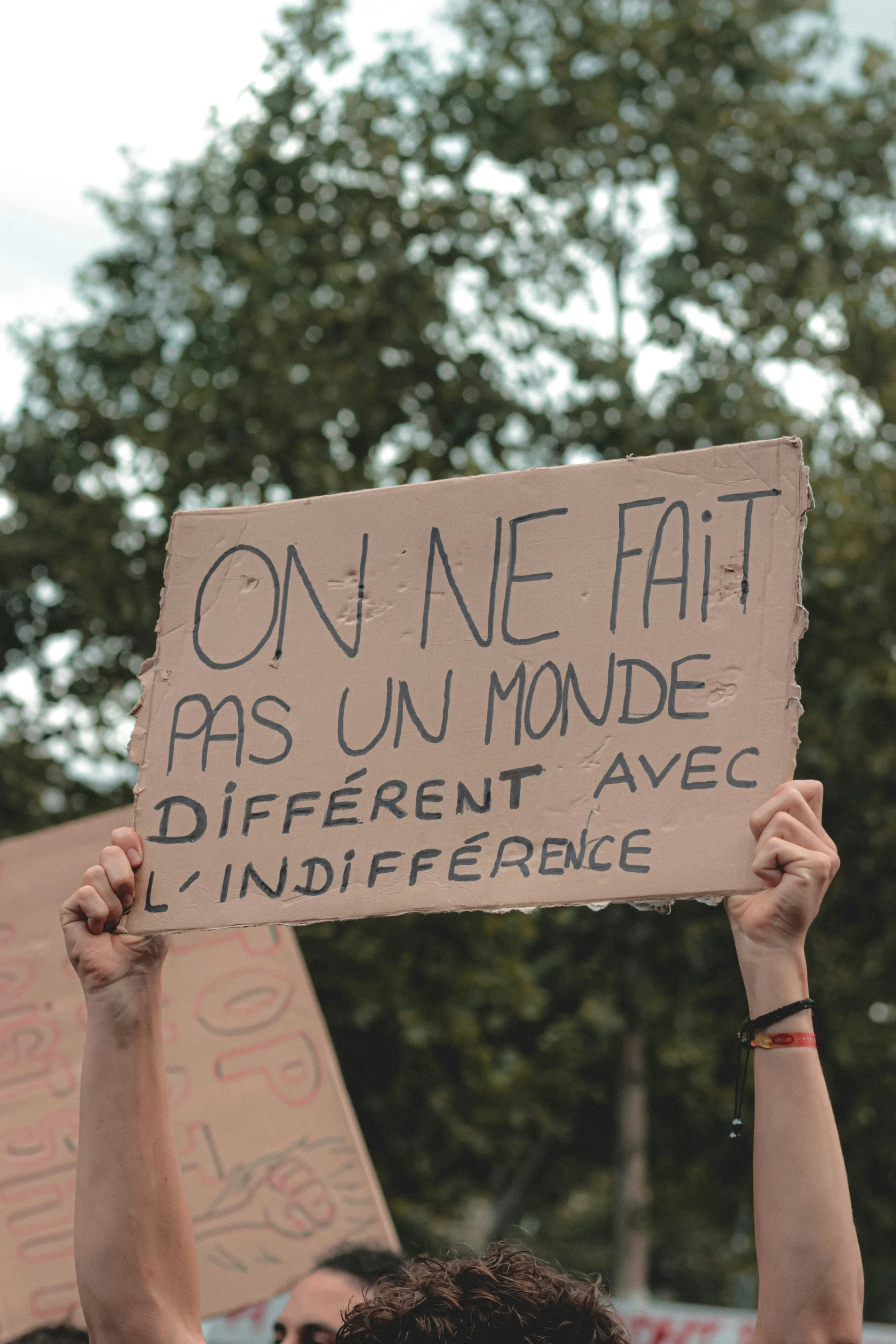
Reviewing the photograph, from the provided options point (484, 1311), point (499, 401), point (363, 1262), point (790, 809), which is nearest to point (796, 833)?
point (790, 809)

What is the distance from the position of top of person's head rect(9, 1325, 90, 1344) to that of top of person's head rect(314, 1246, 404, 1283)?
48 cm

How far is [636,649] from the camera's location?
1888 millimetres

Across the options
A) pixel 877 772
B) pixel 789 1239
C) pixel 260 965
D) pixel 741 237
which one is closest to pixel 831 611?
pixel 877 772

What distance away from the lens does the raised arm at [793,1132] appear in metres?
1.40

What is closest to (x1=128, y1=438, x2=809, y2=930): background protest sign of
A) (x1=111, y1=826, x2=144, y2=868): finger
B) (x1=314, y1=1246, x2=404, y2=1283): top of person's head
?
(x1=111, y1=826, x2=144, y2=868): finger

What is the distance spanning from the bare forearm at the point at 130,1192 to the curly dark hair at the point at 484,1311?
0.72 ft

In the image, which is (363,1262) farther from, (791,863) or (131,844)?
(791,863)

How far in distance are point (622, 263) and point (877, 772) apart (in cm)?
389

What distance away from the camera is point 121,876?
191 centimetres

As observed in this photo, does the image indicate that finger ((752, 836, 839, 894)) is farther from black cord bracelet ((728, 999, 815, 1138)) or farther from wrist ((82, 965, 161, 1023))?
wrist ((82, 965, 161, 1023))

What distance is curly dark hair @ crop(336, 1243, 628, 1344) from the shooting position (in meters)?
1.53

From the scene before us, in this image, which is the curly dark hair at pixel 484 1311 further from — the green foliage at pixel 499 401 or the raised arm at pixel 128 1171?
the green foliage at pixel 499 401

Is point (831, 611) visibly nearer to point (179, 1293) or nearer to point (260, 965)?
point (260, 965)

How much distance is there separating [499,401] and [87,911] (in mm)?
6769
